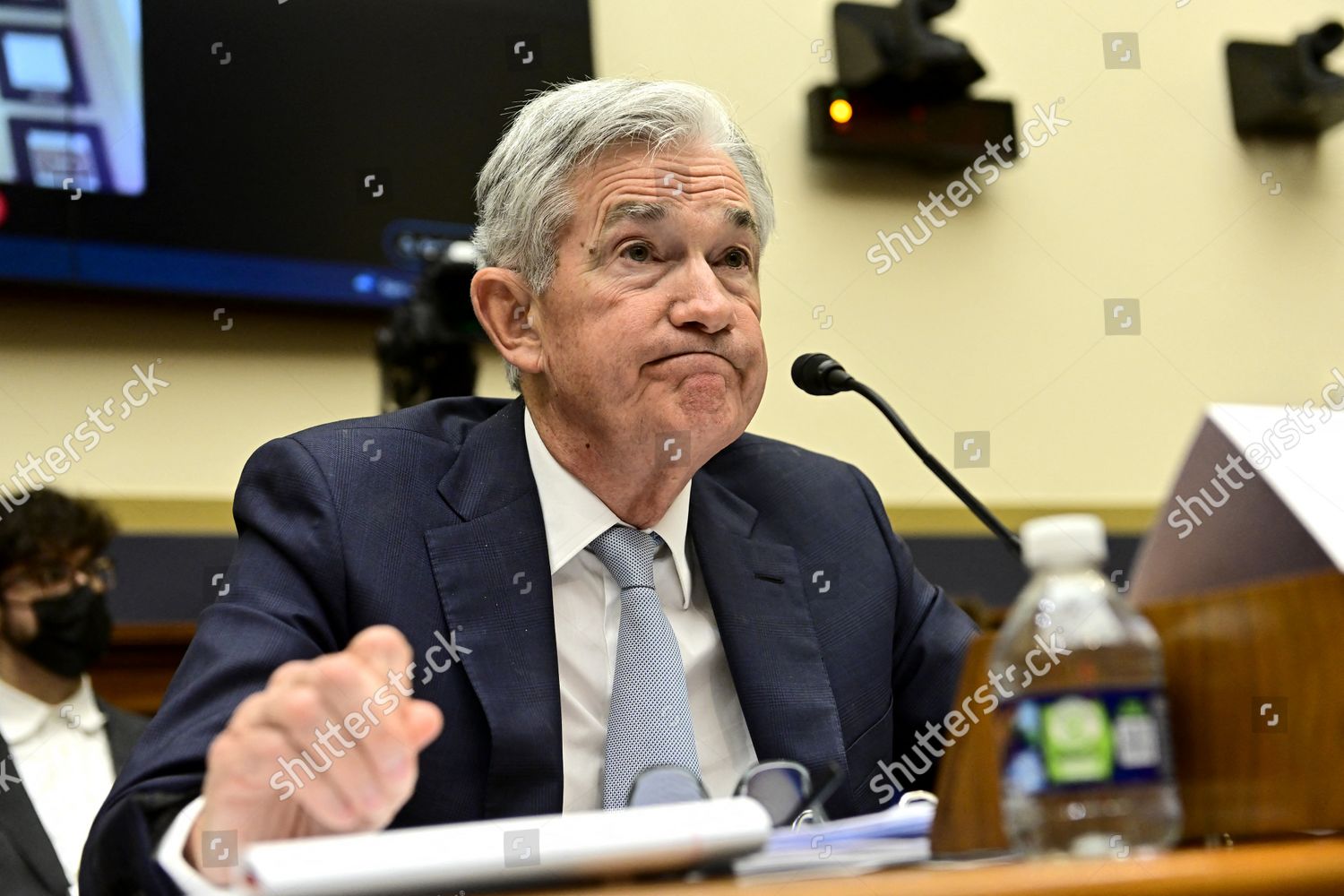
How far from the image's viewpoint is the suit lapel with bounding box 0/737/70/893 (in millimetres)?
2217

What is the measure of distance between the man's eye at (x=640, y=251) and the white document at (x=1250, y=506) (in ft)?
2.21

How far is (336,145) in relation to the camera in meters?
2.47

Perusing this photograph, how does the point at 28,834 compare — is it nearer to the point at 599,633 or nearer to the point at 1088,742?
the point at 599,633

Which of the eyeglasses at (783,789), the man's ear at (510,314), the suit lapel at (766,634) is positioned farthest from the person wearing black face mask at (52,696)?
the eyeglasses at (783,789)

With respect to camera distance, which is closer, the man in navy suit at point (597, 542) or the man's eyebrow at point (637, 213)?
the man in navy suit at point (597, 542)

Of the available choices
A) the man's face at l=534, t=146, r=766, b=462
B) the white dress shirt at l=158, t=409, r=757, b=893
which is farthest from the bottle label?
the man's face at l=534, t=146, r=766, b=462

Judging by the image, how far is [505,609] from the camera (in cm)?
123

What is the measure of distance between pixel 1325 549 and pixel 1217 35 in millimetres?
2895

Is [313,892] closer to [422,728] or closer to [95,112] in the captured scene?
[422,728]

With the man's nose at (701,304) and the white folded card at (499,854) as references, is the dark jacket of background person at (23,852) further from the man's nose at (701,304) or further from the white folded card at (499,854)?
the white folded card at (499,854)

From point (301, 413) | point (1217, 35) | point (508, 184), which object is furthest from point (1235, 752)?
point (1217, 35)

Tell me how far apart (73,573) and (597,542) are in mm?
1335

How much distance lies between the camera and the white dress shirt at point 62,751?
2.41 meters

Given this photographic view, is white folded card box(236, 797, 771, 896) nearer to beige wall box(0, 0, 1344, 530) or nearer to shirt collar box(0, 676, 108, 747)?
beige wall box(0, 0, 1344, 530)
